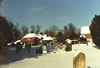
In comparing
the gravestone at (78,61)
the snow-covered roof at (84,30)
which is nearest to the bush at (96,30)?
the gravestone at (78,61)

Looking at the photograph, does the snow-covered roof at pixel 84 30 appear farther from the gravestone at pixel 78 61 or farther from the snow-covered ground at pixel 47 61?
the gravestone at pixel 78 61

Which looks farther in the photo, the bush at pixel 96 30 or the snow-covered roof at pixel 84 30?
the snow-covered roof at pixel 84 30

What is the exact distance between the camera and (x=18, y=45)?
884 inches

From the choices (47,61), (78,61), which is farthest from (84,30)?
(78,61)

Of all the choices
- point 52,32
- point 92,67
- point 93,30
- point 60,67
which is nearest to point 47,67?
point 60,67

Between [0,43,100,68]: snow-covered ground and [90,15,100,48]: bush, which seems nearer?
[0,43,100,68]: snow-covered ground

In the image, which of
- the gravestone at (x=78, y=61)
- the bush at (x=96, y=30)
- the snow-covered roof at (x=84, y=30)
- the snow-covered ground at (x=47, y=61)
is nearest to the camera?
the gravestone at (x=78, y=61)

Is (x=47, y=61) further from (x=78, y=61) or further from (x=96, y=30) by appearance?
(x=96, y=30)

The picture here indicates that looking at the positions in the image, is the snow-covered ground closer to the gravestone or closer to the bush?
the gravestone

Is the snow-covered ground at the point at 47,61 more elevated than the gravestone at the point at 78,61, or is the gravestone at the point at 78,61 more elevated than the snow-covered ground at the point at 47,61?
the gravestone at the point at 78,61

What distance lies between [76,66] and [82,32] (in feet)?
176

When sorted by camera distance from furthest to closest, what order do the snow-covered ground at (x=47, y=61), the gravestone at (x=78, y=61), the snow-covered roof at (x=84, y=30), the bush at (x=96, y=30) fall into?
the snow-covered roof at (x=84, y=30), the bush at (x=96, y=30), the snow-covered ground at (x=47, y=61), the gravestone at (x=78, y=61)

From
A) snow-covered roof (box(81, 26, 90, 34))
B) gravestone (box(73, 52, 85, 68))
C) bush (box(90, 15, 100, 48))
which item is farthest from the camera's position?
snow-covered roof (box(81, 26, 90, 34))

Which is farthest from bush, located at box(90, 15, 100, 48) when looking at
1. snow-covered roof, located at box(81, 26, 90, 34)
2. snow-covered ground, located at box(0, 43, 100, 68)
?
snow-covered roof, located at box(81, 26, 90, 34)
